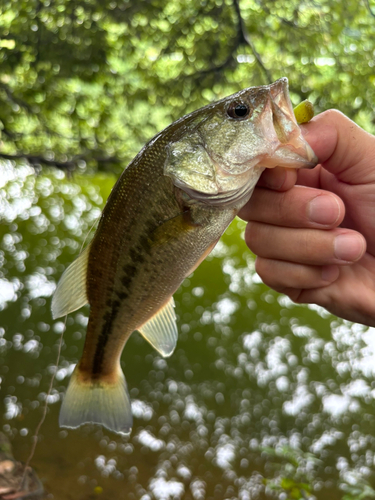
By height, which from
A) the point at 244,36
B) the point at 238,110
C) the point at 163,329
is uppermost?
the point at 238,110

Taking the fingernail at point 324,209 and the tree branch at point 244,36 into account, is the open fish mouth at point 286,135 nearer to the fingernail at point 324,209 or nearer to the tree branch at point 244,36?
the fingernail at point 324,209

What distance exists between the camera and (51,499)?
3.43 m

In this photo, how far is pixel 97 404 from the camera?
1.99m

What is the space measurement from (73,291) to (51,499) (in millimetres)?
2655

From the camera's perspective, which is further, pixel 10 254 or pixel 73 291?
pixel 10 254

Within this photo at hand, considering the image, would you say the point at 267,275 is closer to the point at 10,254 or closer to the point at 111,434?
the point at 111,434

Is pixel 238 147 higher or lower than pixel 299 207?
higher

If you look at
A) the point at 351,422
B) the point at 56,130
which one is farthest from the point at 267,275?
the point at 56,130

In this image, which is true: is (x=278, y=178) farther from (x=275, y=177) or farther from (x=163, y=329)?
(x=163, y=329)

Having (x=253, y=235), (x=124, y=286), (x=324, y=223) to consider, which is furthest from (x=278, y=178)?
(x=124, y=286)

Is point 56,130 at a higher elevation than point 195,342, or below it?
higher

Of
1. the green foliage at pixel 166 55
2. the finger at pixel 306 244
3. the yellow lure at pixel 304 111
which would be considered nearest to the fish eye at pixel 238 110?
the yellow lure at pixel 304 111

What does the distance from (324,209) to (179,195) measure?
74 centimetres

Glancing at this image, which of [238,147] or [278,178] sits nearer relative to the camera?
[238,147]
